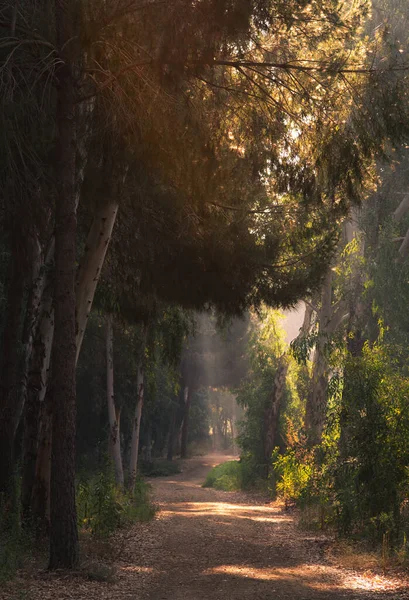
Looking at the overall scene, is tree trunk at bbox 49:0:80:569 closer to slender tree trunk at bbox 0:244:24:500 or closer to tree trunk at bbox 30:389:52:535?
tree trunk at bbox 30:389:52:535

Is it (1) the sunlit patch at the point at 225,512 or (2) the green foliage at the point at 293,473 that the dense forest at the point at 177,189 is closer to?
(1) the sunlit patch at the point at 225,512

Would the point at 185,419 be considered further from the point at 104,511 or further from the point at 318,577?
the point at 318,577

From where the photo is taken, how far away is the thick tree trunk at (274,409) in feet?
109

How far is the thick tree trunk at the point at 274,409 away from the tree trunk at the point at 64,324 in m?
23.7

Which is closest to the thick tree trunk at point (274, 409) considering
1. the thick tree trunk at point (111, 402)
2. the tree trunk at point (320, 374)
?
the tree trunk at point (320, 374)

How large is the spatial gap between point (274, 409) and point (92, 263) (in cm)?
2270

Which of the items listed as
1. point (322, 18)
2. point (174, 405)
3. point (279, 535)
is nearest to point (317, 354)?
point (279, 535)

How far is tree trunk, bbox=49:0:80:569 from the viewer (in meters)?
9.69

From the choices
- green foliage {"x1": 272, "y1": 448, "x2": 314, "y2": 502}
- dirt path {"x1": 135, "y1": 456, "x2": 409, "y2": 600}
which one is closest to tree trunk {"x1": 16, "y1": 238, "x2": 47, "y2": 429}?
dirt path {"x1": 135, "y1": 456, "x2": 409, "y2": 600}

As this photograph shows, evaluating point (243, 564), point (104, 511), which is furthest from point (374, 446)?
point (104, 511)

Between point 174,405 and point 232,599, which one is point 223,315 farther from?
point 174,405

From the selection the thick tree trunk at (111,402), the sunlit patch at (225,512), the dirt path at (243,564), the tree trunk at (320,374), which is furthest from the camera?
the tree trunk at (320,374)

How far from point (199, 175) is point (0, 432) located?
20.9 ft

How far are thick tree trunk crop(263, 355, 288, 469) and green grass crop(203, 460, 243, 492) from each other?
2.12 meters
